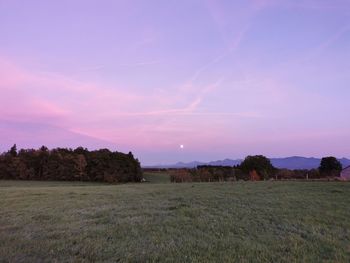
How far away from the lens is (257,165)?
99.4 meters

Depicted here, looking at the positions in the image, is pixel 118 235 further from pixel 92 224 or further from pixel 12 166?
pixel 12 166

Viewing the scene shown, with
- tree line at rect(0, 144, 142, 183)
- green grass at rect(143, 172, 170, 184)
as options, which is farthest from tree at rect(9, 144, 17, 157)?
green grass at rect(143, 172, 170, 184)

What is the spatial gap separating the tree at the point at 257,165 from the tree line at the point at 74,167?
1086 inches

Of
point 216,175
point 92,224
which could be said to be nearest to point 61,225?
point 92,224

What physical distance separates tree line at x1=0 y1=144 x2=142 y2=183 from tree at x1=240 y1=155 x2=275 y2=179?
27.6 metres

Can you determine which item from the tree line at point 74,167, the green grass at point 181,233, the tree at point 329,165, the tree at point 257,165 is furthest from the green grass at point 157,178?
the green grass at point 181,233

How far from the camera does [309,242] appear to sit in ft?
31.9

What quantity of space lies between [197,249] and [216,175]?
296 ft

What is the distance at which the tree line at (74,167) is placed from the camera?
99875 millimetres

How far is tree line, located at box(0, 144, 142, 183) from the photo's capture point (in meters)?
99.9

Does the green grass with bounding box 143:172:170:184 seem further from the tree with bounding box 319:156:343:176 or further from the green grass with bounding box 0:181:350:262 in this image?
the green grass with bounding box 0:181:350:262

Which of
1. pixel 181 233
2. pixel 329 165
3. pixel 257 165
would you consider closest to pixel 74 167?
pixel 257 165

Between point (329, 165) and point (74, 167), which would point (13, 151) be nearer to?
point (74, 167)

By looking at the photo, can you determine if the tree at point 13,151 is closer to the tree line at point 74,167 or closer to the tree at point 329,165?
the tree line at point 74,167
